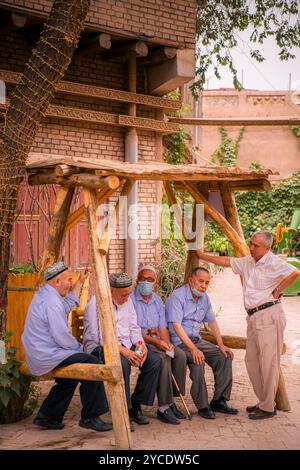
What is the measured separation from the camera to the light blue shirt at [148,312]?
7219 mm

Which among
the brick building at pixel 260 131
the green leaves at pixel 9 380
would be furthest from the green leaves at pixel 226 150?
the green leaves at pixel 9 380

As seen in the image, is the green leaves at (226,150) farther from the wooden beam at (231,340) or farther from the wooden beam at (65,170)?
the wooden beam at (65,170)

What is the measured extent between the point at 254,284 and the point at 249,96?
24760 mm

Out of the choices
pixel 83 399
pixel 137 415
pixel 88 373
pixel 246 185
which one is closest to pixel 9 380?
pixel 83 399

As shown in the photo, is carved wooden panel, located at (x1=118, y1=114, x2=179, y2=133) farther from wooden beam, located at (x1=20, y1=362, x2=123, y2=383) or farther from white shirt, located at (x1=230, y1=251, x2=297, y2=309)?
wooden beam, located at (x1=20, y1=362, x2=123, y2=383)

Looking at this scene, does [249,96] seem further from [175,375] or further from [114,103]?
[175,375]

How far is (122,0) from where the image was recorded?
11.3 metres

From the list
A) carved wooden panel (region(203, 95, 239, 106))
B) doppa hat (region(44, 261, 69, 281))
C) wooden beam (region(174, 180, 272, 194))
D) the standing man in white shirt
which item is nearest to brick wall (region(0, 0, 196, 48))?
wooden beam (region(174, 180, 272, 194))

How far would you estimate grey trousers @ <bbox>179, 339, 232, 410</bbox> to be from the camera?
274 inches

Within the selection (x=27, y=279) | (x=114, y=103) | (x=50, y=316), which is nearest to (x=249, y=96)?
(x=114, y=103)

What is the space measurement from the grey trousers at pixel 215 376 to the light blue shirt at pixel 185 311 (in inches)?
6.3

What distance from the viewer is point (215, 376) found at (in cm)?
724

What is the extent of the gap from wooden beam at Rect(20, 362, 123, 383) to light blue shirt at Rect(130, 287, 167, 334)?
122cm
